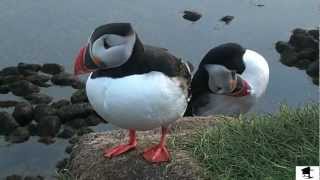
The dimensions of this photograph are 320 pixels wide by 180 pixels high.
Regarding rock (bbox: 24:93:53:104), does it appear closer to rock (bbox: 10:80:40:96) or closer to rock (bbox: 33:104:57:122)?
rock (bbox: 10:80:40:96)

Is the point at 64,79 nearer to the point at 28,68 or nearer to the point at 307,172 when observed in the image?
the point at 28,68

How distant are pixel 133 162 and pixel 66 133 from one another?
533cm

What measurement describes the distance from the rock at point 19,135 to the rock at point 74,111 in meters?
0.66

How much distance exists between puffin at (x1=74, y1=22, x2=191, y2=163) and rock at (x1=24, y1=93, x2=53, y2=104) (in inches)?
269

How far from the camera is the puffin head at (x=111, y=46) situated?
5.02 m

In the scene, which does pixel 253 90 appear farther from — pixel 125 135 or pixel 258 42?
pixel 258 42

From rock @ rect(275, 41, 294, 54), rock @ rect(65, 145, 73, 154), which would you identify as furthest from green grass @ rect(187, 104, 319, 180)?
rock @ rect(275, 41, 294, 54)

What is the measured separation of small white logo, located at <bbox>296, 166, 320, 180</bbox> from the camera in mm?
4789

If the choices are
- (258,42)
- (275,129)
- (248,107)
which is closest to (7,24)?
(258,42)

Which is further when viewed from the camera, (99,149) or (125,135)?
(125,135)

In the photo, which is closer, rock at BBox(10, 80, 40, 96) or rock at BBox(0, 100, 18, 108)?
rock at BBox(0, 100, 18, 108)

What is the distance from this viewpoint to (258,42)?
14172 mm

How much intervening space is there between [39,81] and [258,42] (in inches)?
184

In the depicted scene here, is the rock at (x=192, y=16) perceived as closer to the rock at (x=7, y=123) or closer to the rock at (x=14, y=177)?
the rock at (x=7, y=123)
